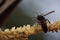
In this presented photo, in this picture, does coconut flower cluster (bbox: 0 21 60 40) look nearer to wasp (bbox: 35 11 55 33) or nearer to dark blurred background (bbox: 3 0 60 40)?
wasp (bbox: 35 11 55 33)

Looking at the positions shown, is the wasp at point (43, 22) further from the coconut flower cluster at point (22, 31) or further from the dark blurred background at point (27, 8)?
the dark blurred background at point (27, 8)

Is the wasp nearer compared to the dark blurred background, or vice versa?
the wasp

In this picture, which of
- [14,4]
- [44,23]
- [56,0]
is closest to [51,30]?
[44,23]

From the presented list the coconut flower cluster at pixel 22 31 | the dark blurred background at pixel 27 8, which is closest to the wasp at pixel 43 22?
the coconut flower cluster at pixel 22 31

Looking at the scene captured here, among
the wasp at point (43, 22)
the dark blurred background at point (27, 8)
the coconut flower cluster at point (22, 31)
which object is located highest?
the dark blurred background at point (27, 8)

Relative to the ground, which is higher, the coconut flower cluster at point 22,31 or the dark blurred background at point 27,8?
the dark blurred background at point 27,8

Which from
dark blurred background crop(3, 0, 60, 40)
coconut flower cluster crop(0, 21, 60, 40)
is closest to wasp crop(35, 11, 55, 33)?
coconut flower cluster crop(0, 21, 60, 40)

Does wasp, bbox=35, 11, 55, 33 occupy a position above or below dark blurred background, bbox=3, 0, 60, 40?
below

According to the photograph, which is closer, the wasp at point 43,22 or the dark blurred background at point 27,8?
the wasp at point 43,22

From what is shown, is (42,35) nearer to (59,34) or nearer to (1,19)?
(59,34)

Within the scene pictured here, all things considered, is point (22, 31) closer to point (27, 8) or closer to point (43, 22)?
point (43, 22)

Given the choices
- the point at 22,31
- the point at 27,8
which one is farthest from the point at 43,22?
the point at 27,8
